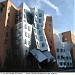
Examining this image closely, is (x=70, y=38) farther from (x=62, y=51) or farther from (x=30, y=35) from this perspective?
(x=30, y=35)

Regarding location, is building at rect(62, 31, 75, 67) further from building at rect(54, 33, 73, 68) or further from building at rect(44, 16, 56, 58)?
building at rect(44, 16, 56, 58)

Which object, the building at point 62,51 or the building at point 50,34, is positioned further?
the building at point 62,51

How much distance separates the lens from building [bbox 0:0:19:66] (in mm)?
6660

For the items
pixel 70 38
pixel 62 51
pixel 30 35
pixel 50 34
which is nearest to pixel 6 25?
pixel 30 35

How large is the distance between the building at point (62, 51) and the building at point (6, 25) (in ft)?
4.94

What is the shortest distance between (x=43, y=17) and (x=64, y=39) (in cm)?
104

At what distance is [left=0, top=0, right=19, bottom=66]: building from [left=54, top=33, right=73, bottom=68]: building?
1.50m

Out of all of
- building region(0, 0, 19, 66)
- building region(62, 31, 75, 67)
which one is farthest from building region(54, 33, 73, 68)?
building region(0, 0, 19, 66)

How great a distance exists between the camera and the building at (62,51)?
24.2ft

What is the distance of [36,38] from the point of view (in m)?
6.96

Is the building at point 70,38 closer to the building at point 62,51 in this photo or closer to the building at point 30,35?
the building at point 62,51

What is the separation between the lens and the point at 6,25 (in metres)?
6.79

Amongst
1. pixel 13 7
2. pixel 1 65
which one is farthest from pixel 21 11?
pixel 1 65

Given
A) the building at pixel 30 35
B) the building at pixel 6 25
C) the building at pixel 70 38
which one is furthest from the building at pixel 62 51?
the building at pixel 6 25
